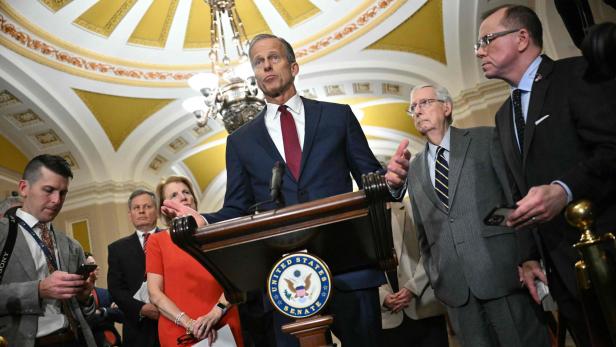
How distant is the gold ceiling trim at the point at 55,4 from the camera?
7879 mm

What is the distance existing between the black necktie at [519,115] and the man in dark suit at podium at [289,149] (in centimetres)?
57

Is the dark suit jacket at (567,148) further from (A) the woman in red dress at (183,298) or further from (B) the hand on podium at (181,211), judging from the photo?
(A) the woman in red dress at (183,298)

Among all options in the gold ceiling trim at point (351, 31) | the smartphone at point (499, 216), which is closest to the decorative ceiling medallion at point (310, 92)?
the gold ceiling trim at point (351, 31)

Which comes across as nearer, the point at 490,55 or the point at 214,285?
the point at 490,55

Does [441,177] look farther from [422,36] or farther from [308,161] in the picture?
[422,36]

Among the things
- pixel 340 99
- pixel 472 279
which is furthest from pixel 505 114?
pixel 340 99

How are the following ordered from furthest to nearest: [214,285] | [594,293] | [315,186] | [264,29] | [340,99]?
1. [340,99]
2. [264,29]
3. [214,285]
4. [315,186]
5. [594,293]

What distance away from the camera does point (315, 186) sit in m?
1.88

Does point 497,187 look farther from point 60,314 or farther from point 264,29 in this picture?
point 264,29

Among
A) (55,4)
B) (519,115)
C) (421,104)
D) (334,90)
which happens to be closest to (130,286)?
(421,104)

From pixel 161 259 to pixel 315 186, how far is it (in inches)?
47.7

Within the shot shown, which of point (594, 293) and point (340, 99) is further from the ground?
point (340, 99)

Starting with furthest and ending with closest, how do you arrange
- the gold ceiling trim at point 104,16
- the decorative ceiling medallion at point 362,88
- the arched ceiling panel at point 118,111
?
the decorative ceiling medallion at point 362,88
the arched ceiling panel at point 118,111
the gold ceiling trim at point 104,16

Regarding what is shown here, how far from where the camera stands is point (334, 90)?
10.4 metres
